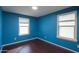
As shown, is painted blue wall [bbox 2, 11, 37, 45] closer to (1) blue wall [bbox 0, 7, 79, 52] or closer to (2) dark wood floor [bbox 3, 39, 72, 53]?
(1) blue wall [bbox 0, 7, 79, 52]

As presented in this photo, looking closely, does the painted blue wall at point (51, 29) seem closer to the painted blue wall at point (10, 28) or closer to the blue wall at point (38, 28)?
the blue wall at point (38, 28)

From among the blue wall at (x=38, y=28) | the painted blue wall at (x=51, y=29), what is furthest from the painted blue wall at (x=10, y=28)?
the painted blue wall at (x=51, y=29)

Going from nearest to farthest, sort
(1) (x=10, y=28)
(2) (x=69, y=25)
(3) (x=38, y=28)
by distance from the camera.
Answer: (2) (x=69, y=25)
(1) (x=10, y=28)
(3) (x=38, y=28)

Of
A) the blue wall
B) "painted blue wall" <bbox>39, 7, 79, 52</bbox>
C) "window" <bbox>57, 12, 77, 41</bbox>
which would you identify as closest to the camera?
"window" <bbox>57, 12, 77, 41</bbox>

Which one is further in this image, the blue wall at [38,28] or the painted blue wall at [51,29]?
the blue wall at [38,28]

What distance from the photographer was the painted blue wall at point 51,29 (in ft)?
6.42

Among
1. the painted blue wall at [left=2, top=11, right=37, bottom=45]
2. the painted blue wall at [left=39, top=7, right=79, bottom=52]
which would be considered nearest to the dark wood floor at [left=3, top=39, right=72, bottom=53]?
the painted blue wall at [left=39, top=7, right=79, bottom=52]

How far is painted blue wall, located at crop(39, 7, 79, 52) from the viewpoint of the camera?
6.42ft

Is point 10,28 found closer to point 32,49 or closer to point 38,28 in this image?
point 32,49

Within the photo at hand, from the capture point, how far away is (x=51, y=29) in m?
2.78

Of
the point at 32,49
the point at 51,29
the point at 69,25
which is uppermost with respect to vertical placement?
the point at 69,25


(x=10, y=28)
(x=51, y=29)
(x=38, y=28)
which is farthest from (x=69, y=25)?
(x=10, y=28)
